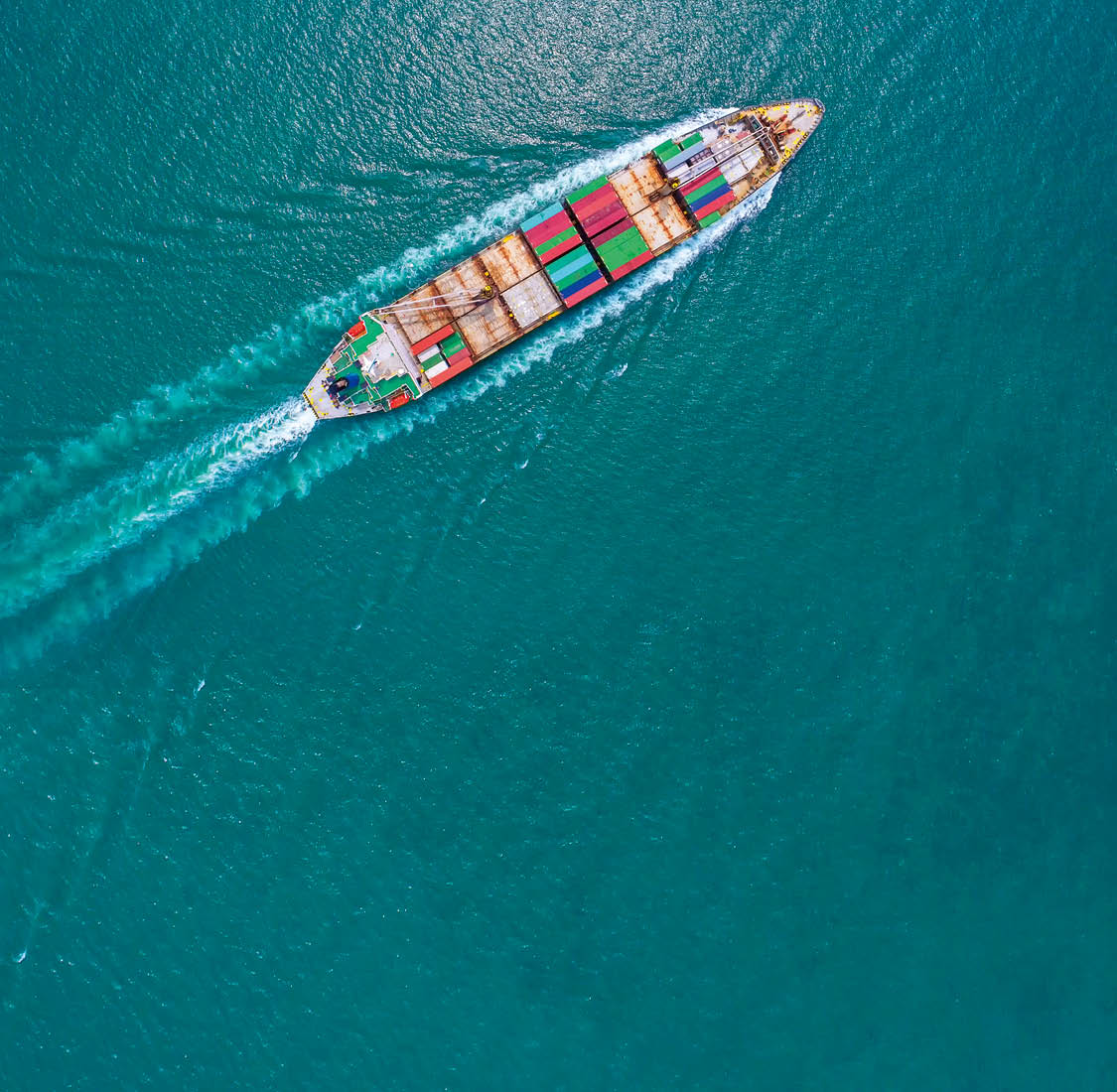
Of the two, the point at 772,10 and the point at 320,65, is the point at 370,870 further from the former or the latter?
the point at 772,10

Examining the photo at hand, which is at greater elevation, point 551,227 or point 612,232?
point 551,227

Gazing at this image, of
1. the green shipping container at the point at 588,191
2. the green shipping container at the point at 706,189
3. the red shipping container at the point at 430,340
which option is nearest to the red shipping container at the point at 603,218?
the green shipping container at the point at 588,191

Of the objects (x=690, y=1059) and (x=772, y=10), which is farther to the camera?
(x=772, y=10)

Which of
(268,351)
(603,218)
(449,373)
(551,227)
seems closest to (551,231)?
(551,227)

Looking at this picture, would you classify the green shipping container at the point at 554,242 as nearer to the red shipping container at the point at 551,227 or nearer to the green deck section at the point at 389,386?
the red shipping container at the point at 551,227

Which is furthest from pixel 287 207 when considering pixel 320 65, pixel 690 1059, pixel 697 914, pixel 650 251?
pixel 690 1059

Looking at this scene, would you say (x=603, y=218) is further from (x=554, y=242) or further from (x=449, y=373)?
(x=449, y=373)

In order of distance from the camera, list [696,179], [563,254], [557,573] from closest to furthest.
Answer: [557,573]
[563,254]
[696,179]
